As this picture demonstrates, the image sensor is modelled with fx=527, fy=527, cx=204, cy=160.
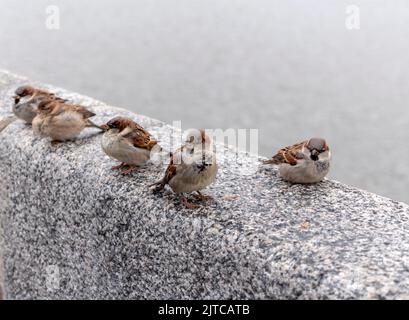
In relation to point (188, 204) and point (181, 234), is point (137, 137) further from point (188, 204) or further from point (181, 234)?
point (181, 234)

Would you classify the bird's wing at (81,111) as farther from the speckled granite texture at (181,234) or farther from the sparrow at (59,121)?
the speckled granite texture at (181,234)

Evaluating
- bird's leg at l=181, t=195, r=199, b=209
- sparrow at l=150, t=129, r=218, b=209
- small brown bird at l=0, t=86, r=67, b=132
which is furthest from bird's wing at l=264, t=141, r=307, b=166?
small brown bird at l=0, t=86, r=67, b=132

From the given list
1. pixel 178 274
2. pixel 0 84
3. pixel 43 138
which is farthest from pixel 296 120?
pixel 178 274

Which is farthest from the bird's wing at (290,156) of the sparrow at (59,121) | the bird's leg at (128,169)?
the sparrow at (59,121)

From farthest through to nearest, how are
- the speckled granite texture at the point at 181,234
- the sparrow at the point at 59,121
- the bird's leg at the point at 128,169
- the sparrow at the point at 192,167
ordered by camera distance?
the sparrow at the point at 59,121 → the bird's leg at the point at 128,169 → the sparrow at the point at 192,167 → the speckled granite texture at the point at 181,234

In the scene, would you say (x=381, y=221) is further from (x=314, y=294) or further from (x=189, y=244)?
(x=189, y=244)

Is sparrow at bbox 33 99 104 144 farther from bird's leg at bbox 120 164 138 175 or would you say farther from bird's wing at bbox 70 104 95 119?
bird's leg at bbox 120 164 138 175
